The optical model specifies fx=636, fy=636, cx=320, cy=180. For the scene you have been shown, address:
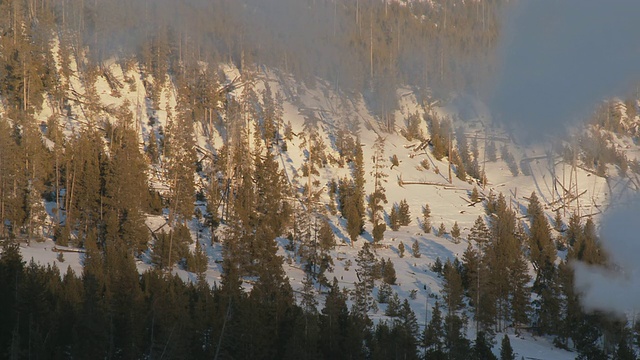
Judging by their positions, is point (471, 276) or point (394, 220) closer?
point (471, 276)

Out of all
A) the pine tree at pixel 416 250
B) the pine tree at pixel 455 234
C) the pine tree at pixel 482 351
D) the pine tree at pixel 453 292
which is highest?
the pine tree at pixel 455 234

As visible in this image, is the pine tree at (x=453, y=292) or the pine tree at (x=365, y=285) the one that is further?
the pine tree at (x=453, y=292)

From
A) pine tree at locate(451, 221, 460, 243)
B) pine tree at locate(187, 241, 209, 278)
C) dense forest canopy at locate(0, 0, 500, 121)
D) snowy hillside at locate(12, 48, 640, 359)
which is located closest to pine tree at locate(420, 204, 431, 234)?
snowy hillside at locate(12, 48, 640, 359)

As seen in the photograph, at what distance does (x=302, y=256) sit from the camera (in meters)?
42.3

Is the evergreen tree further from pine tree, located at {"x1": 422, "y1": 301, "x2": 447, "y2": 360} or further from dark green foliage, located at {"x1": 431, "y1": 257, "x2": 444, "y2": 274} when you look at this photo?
dark green foliage, located at {"x1": 431, "y1": 257, "x2": 444, "y2": 274}

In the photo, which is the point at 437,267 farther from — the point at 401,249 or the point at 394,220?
the point at 394,220

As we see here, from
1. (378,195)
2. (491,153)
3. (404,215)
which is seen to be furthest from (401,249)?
(491,153)

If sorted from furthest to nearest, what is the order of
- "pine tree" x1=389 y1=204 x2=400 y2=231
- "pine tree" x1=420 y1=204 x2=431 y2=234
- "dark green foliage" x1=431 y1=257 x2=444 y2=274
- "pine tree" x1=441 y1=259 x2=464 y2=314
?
"pine tree" x1=420 y1=204 x2=431 y2=234
"pine tree" x1=389 y1=204 x2=400 y2=231
"dark green foliage" x1=431 y1=257 x2=444 y2=274
"pine tree" x1=441 y1=259 x2=464 y2=314

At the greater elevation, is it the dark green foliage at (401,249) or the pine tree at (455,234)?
the pine tree at (455,234)

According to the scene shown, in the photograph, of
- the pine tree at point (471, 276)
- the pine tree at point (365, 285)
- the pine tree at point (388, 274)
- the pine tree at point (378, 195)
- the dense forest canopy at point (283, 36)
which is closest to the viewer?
the pine tree at point (365, 285)

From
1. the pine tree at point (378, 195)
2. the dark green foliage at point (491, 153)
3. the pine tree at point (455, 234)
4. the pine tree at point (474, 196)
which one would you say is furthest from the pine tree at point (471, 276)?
the pine tree at point (474, 196)

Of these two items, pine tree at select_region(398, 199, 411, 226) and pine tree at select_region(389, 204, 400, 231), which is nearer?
pine tree at select_region(389, 204, 400, 231)

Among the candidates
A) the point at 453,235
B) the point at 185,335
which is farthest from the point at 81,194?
the point at 453,235

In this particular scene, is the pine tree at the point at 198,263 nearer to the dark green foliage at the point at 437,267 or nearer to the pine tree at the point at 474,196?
the dark green foliage at the point at 437,267
